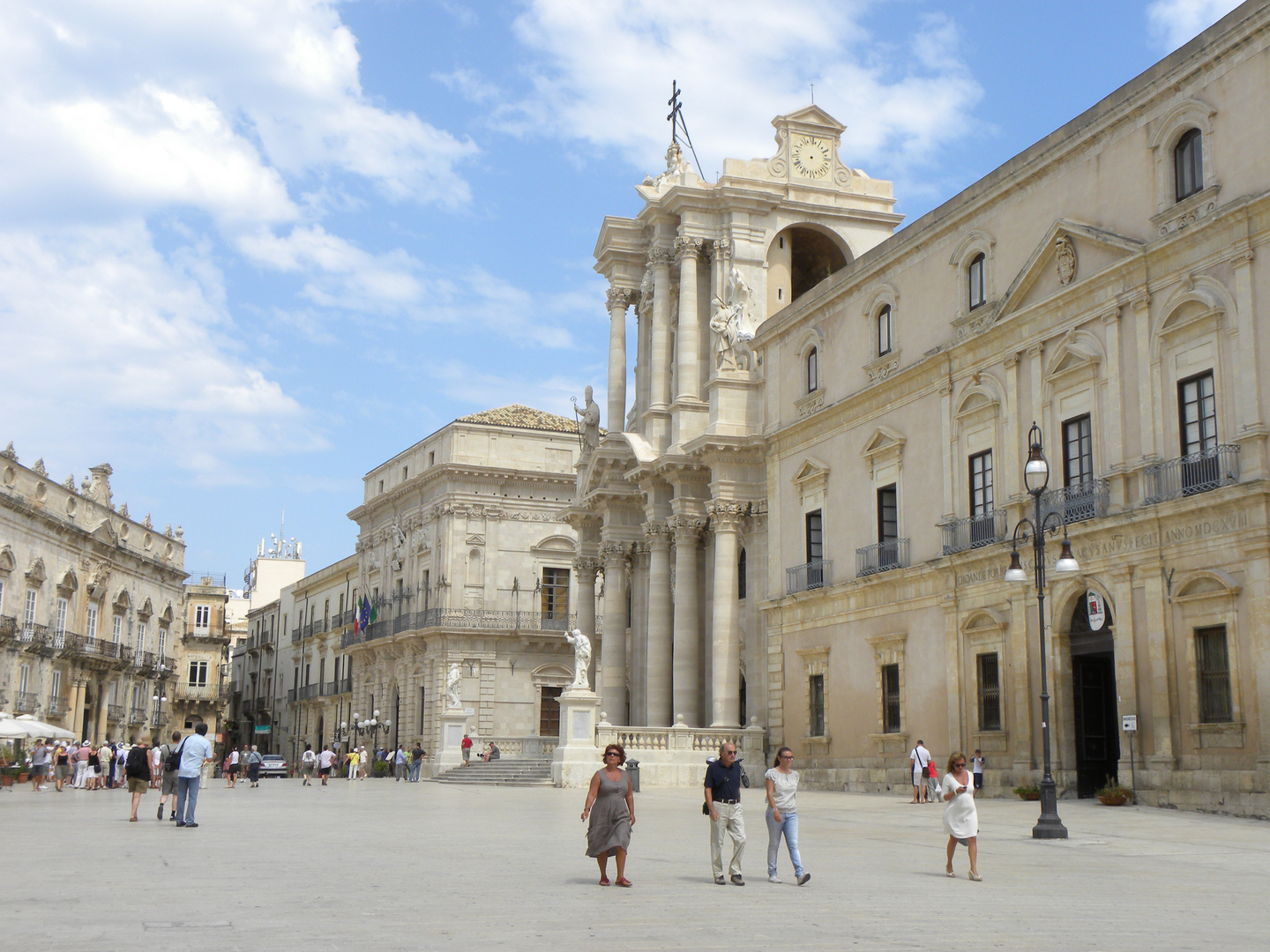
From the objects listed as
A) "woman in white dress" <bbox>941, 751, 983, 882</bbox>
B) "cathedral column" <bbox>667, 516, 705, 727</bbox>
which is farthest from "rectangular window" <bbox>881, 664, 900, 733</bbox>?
"woman in white dress" <bbox>941, 751, 983, 882</bbox>

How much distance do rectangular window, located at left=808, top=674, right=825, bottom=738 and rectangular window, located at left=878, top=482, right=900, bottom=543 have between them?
13.9ft

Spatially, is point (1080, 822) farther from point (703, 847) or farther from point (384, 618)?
point (384, 618)

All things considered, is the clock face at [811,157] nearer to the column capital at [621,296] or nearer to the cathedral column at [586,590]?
the column capital at [621,296]

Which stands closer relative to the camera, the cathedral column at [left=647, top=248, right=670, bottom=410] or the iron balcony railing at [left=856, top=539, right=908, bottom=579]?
the iron balcony railing at [left=856, top=539, right=908, bottom=579]

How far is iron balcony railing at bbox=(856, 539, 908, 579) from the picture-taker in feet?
98.8

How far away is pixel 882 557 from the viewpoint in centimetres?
3092

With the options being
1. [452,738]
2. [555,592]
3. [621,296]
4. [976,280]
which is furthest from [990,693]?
[555,592]

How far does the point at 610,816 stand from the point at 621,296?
34018mm

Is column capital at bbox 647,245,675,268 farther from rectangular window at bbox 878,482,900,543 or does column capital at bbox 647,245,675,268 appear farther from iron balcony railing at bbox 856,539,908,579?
iron balcony railing at bbox 856,539,908,579

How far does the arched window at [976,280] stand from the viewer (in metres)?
28.1

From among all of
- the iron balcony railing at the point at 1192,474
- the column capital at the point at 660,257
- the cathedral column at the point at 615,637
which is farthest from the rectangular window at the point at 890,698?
the column capital at the point at 660,257

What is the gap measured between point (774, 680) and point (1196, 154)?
17490 mm

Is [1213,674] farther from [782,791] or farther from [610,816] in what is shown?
[610,816]

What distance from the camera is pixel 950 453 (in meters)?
28.4
